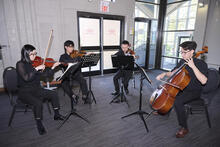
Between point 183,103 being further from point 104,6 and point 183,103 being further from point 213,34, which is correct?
point 104,6

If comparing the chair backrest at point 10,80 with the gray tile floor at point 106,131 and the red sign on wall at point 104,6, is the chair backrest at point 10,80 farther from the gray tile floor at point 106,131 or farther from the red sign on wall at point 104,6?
the red sign on wall at point 104,6

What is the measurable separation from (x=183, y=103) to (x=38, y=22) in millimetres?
3669

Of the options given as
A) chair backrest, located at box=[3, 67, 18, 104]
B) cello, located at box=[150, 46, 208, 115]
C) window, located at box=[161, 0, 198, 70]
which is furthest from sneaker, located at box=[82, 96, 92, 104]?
window, located at box=[161, 0, 198, 70]

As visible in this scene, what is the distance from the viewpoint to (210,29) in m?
4.30

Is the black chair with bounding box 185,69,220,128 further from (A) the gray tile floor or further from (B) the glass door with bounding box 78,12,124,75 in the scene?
(B) the glass door with bounding box 78,12,124,75

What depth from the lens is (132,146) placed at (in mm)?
1855

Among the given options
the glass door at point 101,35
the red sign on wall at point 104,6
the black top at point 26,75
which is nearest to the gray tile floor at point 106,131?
the black top at point 26,75

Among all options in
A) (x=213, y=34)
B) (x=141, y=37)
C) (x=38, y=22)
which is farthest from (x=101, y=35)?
(x=213, y=34)

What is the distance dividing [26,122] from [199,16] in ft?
17.3

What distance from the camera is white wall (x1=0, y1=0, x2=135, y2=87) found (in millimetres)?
3457

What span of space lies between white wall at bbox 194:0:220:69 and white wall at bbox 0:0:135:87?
3351 mm

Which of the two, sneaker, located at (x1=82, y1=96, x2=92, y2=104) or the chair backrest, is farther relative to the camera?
sneaker, located at (x1=82, y1=96, x2=92, y2=104)

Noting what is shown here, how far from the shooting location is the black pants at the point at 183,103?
1987mm

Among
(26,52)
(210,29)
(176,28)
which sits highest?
(176,28)
